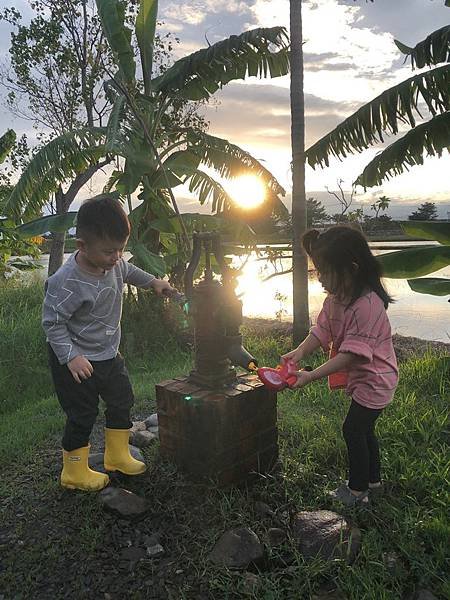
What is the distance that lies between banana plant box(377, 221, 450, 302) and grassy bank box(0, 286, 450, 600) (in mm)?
832

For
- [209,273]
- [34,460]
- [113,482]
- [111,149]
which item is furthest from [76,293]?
[111,149]

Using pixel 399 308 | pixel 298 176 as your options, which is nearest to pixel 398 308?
pixel 399 308

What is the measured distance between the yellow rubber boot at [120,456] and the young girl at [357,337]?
0.95 m

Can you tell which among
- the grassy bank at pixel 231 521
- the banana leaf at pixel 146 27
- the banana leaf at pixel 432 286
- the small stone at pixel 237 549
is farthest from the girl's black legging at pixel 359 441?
the banana leaf at pixel 146 27

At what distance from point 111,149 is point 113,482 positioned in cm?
317

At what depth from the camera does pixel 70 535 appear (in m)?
2.13

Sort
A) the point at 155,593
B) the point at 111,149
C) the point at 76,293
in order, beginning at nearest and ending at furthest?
1. the point at 155,593
2. the point at 76,293
3. the point at 111,149

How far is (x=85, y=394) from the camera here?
7.91ft

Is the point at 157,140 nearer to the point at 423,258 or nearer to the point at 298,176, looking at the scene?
the point at 298,176

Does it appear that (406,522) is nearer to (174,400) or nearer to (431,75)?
(174,400)

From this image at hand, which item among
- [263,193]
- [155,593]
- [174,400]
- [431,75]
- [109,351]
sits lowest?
[155,593]

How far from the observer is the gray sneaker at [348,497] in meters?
2.28

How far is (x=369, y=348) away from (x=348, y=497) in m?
0.72

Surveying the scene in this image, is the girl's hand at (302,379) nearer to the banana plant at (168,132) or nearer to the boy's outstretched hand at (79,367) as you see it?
the boy's outstretched hand at (79,367)
